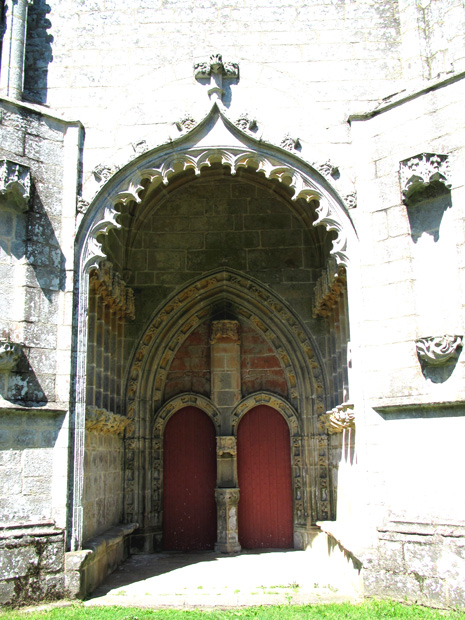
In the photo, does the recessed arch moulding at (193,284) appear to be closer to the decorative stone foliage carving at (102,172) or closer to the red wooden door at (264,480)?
the decorative stone foliage carving at (102,172)

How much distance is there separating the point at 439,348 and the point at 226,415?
4.20 m

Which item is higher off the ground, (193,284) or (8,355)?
(193,284)

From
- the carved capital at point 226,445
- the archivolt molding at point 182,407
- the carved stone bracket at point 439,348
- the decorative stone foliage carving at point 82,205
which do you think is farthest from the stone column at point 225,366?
the carved stone bracket at point 439,348

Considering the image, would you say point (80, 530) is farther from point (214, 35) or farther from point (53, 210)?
point (214, 35)

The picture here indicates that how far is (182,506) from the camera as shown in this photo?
30.1 feet

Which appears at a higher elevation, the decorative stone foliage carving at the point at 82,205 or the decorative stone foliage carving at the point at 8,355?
the decorative stone foliage carving at the point at 82,205

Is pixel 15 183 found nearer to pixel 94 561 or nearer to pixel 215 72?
pixel 215 72

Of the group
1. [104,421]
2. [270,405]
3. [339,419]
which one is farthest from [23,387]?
[270,405]

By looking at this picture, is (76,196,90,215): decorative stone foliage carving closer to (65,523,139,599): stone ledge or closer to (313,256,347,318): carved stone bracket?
(313,256,347,318): carved stone bracket

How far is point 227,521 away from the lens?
8836 millimetres

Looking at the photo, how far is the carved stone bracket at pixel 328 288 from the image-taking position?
7496mm

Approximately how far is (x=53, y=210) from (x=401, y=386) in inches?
154

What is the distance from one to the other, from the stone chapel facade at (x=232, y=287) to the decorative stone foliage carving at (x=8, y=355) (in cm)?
4

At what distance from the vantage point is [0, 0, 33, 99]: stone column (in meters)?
6.83
